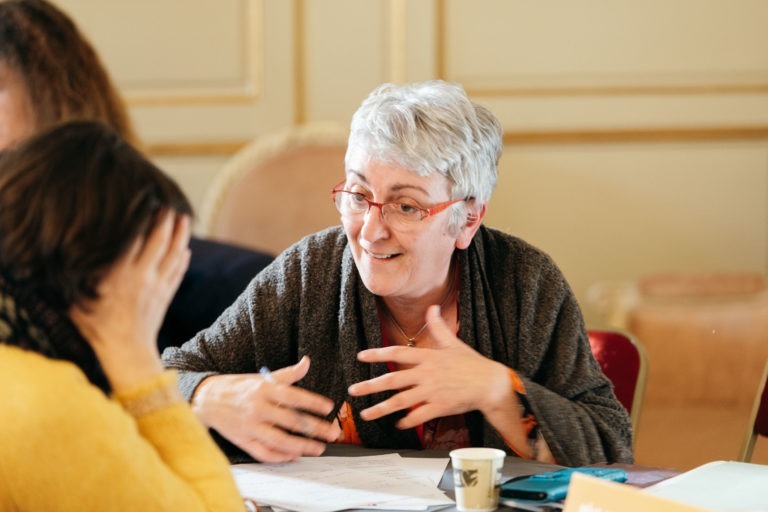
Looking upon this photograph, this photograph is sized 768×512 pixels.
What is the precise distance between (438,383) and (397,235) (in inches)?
10.3

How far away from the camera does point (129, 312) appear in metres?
1.07

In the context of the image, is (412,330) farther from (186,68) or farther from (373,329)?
(186,68)

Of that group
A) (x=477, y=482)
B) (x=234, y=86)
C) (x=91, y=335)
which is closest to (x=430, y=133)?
(x=477, y=482)

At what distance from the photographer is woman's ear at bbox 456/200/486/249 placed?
5.67ft

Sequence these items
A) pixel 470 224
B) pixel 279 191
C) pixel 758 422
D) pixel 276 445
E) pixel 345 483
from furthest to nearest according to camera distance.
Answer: pixel 279 191 < pixel 758 422 < pixel 470 224 < pixel 276 445 < pixel 345 483

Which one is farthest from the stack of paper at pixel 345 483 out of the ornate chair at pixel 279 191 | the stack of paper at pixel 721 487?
the ornate chair at pixel 279 191

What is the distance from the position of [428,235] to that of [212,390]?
1.37 feet

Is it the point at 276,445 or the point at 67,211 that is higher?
the point at 67,211

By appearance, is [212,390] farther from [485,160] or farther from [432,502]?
[485,160]

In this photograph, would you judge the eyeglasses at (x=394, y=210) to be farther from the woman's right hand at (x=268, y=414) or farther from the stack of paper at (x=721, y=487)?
the stack of paper at (x=721, y=487)

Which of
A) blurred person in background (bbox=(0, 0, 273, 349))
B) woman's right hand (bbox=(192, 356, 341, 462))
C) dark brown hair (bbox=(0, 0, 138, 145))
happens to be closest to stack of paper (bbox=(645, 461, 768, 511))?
woman's right hand (bbox=(192, 356, 341, 462))

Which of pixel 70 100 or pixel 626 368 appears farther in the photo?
pixel 70 100

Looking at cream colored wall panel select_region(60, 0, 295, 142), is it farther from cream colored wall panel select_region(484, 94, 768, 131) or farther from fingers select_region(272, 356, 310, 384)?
fingers select_region(272, 356, 310, 384)

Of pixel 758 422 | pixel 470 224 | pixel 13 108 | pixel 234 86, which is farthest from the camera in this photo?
pixel 234 86
